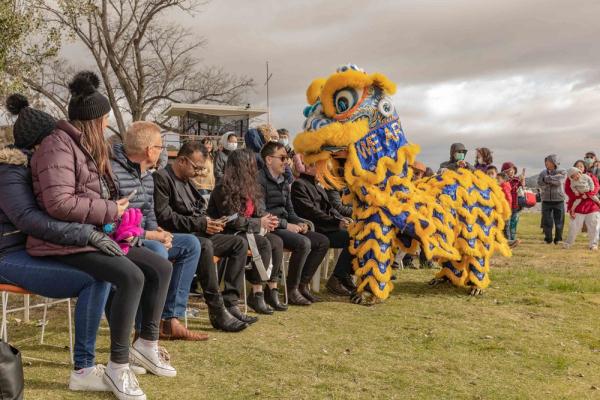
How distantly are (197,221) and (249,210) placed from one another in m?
0.78

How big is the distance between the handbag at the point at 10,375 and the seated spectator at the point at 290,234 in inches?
134

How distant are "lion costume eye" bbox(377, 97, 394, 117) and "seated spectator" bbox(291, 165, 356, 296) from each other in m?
1.06

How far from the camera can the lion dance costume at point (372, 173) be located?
5.84 meters

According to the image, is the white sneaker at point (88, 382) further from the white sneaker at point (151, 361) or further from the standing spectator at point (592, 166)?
the standing spectator at point (592, 166)

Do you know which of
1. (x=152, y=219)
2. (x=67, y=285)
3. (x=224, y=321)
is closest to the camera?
(x=67, y=285)

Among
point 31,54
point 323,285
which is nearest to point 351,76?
point 323,285

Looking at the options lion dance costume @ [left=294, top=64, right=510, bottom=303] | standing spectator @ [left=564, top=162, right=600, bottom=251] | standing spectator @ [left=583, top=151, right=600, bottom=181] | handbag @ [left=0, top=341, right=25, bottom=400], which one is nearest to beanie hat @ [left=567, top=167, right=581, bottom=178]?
standing spectator @ [left=564, top=162, right=600, bottom=251]

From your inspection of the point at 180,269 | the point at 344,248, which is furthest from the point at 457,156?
the point at 180,269

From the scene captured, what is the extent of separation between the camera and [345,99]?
5906mm

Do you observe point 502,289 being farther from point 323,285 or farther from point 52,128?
point 52,128

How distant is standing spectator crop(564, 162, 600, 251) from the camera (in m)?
11.6

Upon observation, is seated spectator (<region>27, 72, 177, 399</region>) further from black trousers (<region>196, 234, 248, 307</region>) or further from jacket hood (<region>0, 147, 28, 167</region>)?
black trousers (<region>196, 234, 248, 307</region>)

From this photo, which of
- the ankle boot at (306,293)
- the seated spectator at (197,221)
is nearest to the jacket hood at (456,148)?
the ankle boot at (306,293)

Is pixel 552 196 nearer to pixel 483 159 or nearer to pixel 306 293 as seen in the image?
pixel 483 159
